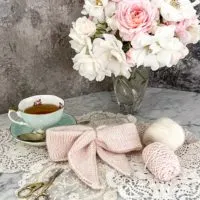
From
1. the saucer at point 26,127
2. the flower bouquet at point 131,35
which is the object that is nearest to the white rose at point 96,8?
the flower bouquet at point 131,35

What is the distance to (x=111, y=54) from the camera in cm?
89

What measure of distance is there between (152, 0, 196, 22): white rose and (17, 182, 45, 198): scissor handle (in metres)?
0.38

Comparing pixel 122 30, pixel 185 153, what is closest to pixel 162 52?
pixel 122 30

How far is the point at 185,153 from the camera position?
0.87m

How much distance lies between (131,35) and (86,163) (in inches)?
9.8

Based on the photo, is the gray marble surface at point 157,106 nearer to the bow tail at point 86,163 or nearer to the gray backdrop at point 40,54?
the gray backdrop at point 40,54

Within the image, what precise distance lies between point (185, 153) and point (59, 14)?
0.43 m

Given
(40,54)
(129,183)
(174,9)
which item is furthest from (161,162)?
(40,54)

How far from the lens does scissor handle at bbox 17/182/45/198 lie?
761 mm

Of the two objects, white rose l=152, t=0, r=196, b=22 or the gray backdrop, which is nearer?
white rose l=152, t=0, r=196, b=22

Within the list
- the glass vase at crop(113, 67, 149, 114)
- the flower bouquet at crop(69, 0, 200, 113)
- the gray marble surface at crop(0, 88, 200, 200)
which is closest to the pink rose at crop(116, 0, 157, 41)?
the flower bouquet at crop(69, 0, 200, 113)

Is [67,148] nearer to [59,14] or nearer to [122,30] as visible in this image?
[122,30]

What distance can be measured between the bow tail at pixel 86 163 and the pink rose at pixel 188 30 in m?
0.28

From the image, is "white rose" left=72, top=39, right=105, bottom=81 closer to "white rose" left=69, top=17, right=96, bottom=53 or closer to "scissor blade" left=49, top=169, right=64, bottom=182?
"white rose" left=69, top=17, right=96, bottom=53
